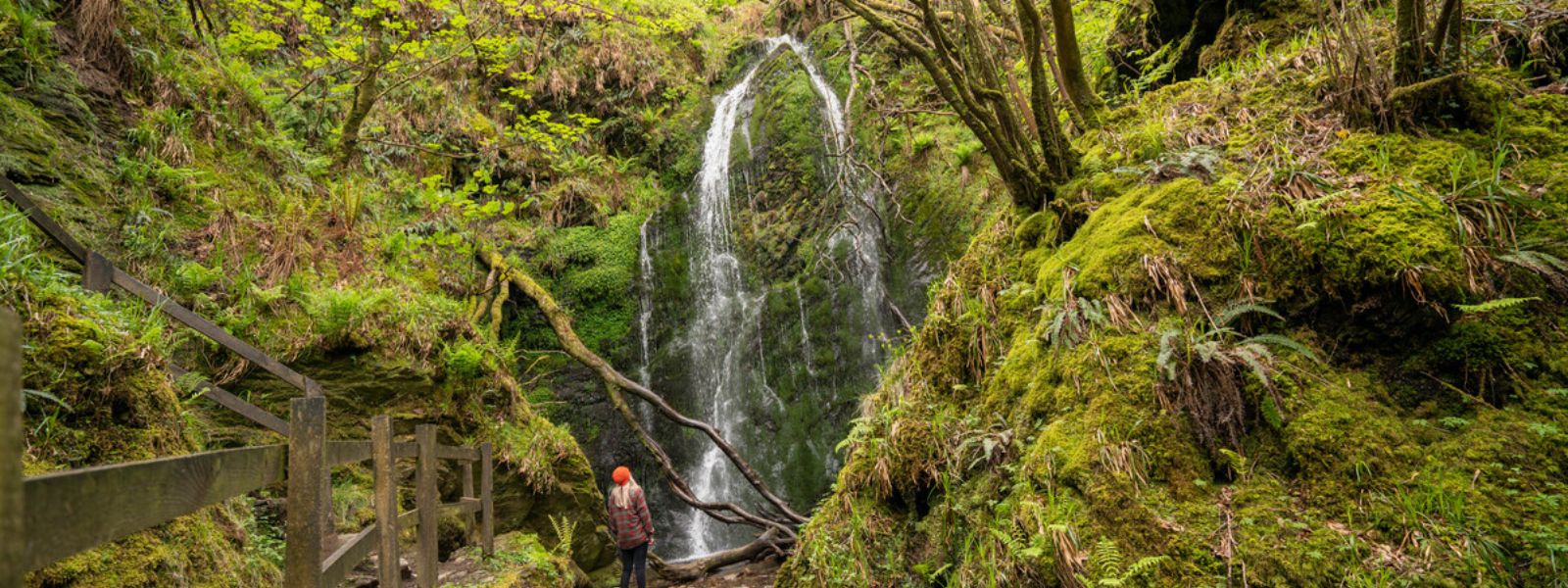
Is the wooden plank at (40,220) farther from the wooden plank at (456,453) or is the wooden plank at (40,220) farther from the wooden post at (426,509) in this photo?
the wooden plank at (456,453)

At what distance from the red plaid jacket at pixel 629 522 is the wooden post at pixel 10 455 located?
6.62 m

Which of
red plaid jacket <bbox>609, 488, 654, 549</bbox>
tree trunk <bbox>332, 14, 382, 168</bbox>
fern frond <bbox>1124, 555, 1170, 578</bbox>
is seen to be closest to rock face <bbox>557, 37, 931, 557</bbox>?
red plaid jacket <bbox>609, 488, 654, 549</bbox>

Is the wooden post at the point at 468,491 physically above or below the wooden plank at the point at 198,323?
below

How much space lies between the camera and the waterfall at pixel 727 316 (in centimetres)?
1164

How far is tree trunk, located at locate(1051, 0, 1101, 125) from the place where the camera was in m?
5.09

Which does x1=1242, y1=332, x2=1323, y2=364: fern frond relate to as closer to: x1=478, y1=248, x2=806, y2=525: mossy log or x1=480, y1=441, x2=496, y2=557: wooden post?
x1=478, y1=248, x2=806, y2=525: mossy log

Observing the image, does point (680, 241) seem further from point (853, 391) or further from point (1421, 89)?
point (1421, 89)

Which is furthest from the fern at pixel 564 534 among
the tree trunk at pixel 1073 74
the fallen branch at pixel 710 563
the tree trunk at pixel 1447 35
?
the tree trunk at pixel 1447 35

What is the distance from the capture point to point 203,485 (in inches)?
66.2

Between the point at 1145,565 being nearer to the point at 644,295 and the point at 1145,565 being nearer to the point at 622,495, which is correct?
the point at 622,495

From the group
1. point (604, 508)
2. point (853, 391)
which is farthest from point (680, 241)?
point (604, 508)

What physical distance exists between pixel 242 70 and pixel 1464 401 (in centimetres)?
1216

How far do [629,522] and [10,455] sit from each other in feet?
22.3

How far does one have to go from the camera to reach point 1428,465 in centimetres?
272
